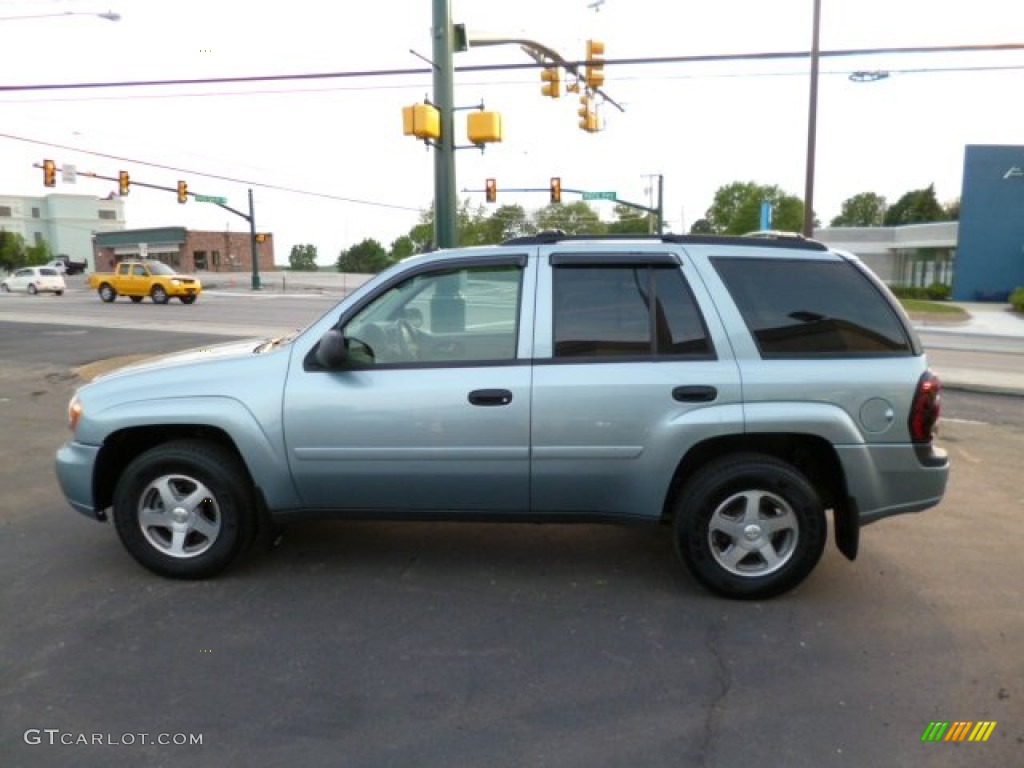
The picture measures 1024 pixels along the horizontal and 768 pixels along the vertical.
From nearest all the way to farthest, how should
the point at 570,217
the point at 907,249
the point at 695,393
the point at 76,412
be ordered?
the point at 695,393
the point at 76,412
the point at 907,249
the point at 570,217

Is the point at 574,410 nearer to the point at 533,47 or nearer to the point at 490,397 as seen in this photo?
the point at 490,397

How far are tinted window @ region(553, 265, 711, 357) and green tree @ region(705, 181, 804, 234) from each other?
90.4 meters

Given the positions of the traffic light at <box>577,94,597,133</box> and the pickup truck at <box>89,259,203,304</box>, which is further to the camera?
the pickup truck at <box>89,259,203,304</box>

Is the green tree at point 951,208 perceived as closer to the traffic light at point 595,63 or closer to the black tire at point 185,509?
the traffic light at point 595,63

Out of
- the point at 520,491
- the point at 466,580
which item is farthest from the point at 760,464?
the point at 466,580

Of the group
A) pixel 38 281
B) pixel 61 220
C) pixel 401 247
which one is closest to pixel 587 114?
pixel 38 281

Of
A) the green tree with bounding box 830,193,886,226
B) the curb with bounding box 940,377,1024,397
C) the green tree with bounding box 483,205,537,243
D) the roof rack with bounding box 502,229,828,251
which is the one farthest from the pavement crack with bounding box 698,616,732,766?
the green tree with bounding box 830,193,886,226

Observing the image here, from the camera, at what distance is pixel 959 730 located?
113 inches

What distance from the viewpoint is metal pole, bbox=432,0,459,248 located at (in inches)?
425

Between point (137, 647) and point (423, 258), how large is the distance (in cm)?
225

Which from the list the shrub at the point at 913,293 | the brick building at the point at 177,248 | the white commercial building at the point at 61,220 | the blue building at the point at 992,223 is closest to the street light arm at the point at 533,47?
the blue building at the point at 992,223

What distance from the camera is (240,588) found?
13.4 ft

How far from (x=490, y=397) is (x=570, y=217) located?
249ft

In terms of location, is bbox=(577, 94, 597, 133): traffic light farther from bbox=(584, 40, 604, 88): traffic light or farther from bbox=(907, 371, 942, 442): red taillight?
bbox=(907, 371, 942, 442): red taillight
